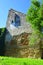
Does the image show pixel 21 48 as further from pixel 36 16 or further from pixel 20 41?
pixel 36 16

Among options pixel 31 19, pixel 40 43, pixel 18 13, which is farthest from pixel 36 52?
pixel 18 13

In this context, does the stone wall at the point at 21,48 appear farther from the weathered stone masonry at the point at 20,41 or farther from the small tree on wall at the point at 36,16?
the small tree on wall at the point at 36,16

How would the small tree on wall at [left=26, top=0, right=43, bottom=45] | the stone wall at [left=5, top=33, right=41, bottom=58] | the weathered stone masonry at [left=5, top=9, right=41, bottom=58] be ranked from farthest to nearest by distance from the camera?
the weathered stone masonry at [left=5, top=9, right=41, bottom=58], the stone wall at [left=5, top=33, right=41, bottom=58], the small tree on wall at [left=26, top=0, right=43, bottom=45]

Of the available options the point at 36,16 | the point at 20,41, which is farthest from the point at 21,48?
the point at 36,16

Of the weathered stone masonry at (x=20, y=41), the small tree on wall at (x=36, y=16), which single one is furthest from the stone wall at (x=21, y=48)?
the small tree on wall at (x=36, y=16)

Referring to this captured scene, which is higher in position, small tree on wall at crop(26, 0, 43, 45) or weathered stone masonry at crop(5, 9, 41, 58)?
Result: small tree on wall at crop(26, 0, 43, 45)

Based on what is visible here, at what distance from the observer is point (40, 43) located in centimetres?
1617

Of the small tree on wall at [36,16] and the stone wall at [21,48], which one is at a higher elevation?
the small tree on wall at [36,16]

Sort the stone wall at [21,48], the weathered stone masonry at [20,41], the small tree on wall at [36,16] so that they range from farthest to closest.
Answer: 1. the weathered stone masonry at [20,41]
2. the stone wall at [21,48]
3. the small tree on wall at [36,16]

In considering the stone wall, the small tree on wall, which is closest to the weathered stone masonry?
the stone wall

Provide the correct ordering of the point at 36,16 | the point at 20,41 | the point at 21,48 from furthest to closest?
1. the point at 20,41
2. the point at 21,48
3. the point at 36,16

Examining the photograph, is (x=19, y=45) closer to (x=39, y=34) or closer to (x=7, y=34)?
(x=7, y=34)

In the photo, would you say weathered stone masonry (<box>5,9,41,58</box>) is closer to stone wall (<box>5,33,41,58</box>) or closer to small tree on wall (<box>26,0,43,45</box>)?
stone wall (<box>5,33,41,58</box>)

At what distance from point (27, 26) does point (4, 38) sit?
9.42ft
